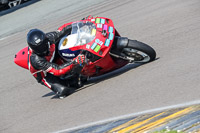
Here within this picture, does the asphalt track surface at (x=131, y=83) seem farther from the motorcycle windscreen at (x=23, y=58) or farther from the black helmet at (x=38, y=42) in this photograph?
the black helmet at (x=38, y=42)

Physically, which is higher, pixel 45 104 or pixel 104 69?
pixel 104 69

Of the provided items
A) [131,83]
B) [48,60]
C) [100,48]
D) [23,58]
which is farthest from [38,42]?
[131,83]

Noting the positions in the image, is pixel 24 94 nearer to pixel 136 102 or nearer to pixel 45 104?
pixel 45 104

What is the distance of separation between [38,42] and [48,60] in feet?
1.55

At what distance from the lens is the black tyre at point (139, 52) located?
253 inches

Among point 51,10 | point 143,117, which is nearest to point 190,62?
point 143,117

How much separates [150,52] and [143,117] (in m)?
1.91

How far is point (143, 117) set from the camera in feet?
16.2

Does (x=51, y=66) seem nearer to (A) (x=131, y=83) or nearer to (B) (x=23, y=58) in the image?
(B) (x=23, y=58)

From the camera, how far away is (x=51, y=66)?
6762mm

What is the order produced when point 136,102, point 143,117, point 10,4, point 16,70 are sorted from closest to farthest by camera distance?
1. point 143,117
2. point 136,102
3. point 16,70
4. point 10,4

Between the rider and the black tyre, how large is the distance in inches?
33.3

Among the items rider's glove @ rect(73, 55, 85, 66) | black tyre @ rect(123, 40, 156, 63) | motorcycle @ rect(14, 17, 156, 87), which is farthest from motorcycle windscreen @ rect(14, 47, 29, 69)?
black tyre @ rect(123, 40, 156, 63)

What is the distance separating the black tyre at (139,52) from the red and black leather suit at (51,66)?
3.40 feet
